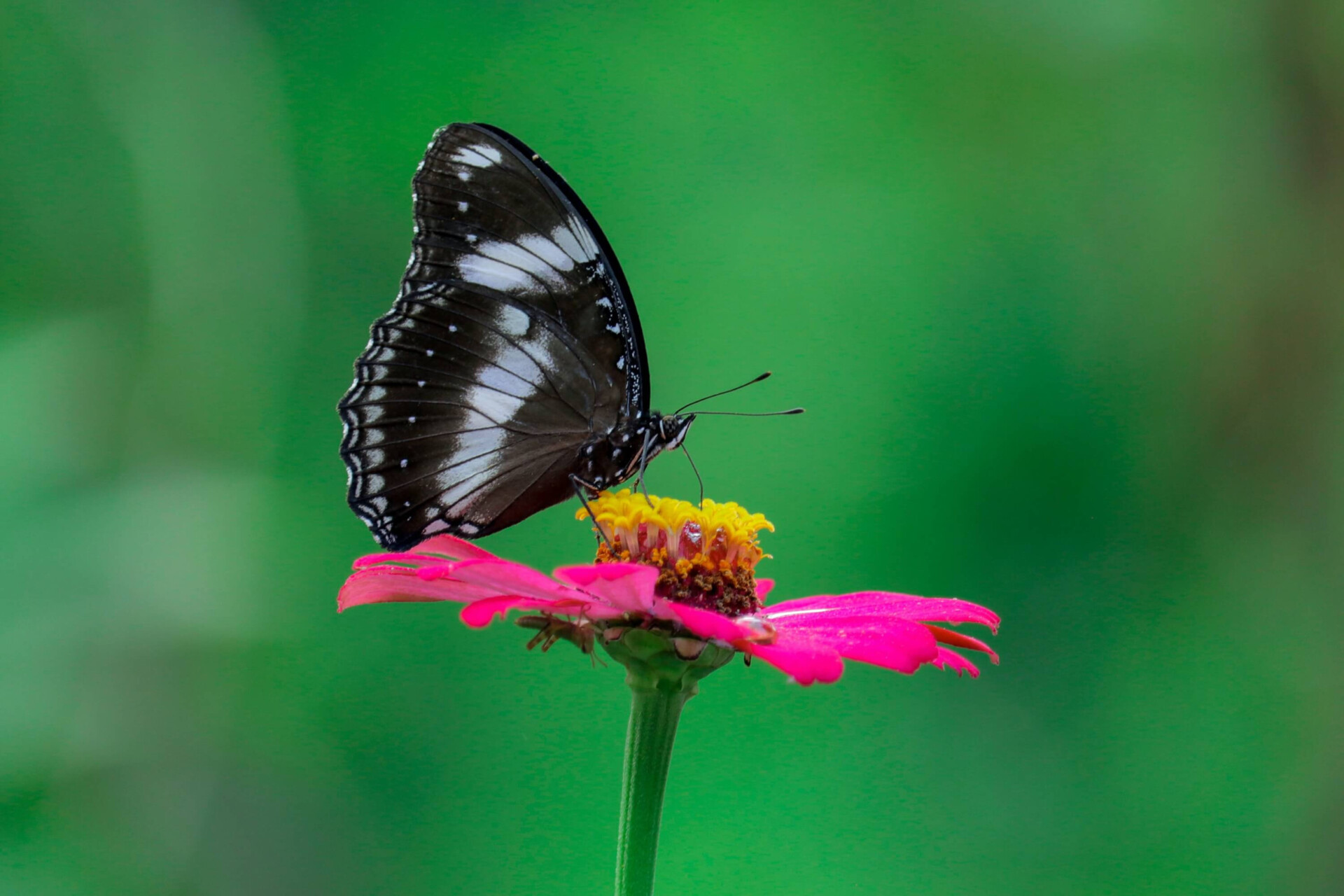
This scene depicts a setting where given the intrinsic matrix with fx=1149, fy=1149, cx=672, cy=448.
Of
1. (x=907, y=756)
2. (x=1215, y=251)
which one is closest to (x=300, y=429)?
(x=907, y=756)

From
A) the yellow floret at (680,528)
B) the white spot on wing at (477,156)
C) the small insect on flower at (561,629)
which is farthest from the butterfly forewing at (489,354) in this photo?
the small insect on flower at (561,629)

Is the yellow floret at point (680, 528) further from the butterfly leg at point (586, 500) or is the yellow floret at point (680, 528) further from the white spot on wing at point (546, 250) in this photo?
the white spot on wing at point (546, 250)

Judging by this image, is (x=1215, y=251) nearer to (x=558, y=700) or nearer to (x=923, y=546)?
(x=923, y=546)

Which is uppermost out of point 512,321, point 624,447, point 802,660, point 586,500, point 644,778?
point 512,321

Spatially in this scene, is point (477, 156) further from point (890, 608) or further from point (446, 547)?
point (890, 608)

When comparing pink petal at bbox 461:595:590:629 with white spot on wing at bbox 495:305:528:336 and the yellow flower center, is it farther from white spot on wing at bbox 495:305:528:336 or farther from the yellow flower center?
white spot on wing at bbox 495:305:528:336

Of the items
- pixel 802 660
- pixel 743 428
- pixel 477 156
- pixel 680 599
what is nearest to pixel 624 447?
pixel 680 599
